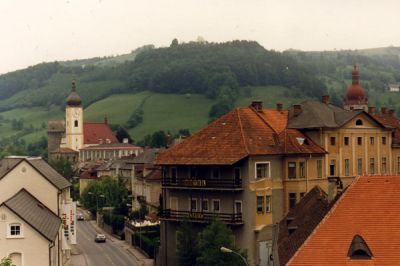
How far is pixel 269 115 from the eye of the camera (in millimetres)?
75625

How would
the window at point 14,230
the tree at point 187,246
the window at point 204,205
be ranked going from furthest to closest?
the window at point 204,205 < the tree at point 187,246 < the window at point 14,230

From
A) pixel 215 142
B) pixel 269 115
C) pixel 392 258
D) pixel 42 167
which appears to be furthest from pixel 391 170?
pixel 392 258

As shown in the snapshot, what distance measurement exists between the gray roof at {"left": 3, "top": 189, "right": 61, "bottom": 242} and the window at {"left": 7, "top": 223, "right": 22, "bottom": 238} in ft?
2.18

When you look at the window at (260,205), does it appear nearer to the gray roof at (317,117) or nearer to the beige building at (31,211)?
the gray roof at (317,117)

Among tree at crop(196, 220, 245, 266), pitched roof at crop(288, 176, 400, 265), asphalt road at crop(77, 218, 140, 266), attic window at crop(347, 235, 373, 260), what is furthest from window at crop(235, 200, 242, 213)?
attic window at crop(347, 235, 373, 260)

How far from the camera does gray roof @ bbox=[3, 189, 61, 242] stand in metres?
58.2

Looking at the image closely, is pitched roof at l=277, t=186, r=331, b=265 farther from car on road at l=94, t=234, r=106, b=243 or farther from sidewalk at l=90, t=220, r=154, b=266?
car on road at l=94, t=234, r=106, b=243

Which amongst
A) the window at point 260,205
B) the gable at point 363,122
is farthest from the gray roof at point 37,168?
the gable at point 363,122

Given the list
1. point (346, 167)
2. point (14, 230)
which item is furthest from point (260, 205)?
point (14, 230)

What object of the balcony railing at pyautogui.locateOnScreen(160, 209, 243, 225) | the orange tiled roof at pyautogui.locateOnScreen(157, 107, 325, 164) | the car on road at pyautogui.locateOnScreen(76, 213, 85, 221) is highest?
the orange tiled roof at pyautogui.locateOnScreen(157, 107, 325, 164)

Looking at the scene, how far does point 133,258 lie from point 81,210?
61141mm

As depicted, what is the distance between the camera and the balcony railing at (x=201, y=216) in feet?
221

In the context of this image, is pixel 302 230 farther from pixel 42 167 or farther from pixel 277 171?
pixel 42 167

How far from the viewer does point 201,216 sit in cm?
6969
